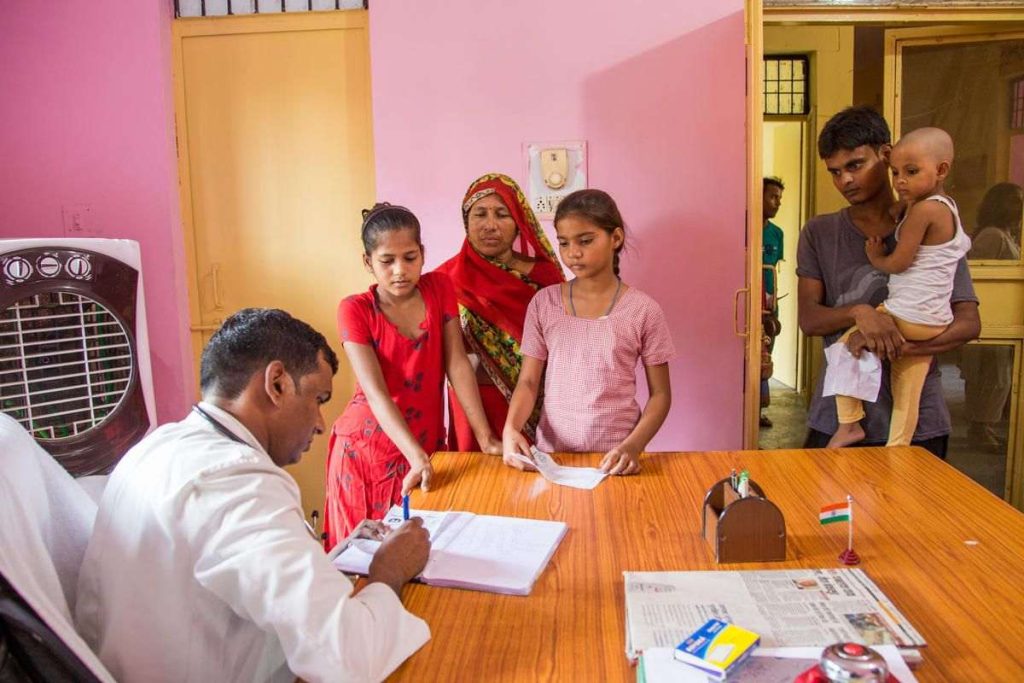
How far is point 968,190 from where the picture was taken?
3285 mm

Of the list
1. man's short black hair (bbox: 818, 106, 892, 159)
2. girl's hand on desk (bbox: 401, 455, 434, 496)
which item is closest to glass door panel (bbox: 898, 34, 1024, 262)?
man's short black hair (bbox: 818, 106, 892, 159)

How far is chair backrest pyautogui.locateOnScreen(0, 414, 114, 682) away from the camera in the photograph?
80 centimetres

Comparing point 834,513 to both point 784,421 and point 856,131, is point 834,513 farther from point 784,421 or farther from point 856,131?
point 784,421

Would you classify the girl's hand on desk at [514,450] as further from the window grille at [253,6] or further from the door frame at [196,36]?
the window grille at [253,6]

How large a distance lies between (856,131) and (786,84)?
3.10m

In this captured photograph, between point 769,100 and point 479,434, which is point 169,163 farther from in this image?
point 769,100

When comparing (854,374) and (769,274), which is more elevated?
(769,274)

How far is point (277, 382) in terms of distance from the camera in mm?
1108

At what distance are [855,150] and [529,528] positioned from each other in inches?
54.0

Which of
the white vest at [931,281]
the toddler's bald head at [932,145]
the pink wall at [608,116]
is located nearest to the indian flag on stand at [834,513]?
the white vest at [931,281]

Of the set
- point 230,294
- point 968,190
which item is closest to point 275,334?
point 230,294

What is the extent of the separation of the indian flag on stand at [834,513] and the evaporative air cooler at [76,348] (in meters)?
2.35

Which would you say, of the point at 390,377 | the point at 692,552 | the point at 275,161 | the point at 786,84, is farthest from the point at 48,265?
the point at 786,84

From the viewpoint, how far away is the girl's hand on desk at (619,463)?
5.60 ft
